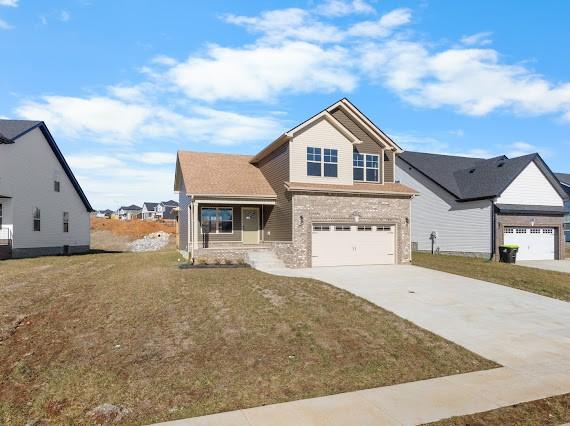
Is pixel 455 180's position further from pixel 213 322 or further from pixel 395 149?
pixel 213 322

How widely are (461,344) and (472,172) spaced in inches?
955

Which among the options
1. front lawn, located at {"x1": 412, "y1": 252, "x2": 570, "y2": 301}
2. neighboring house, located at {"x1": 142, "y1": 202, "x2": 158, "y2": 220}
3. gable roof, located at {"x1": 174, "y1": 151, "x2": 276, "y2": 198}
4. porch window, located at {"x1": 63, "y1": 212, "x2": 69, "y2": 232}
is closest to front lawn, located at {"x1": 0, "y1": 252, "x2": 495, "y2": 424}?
front lawn, located at {"x1": 412, "y1": 252, "x2": 570, "y2": 301}

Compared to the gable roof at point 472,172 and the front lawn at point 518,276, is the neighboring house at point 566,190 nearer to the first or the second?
the gable roof at point 472,172

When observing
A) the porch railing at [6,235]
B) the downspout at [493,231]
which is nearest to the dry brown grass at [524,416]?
the downspout at [493,231]

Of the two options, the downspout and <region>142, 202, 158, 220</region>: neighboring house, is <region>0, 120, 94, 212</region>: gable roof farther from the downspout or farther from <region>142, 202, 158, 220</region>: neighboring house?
<region>142, 202, 158, 220</region>: neighboring house

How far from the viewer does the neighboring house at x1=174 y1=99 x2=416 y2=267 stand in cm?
2056

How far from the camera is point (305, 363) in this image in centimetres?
792

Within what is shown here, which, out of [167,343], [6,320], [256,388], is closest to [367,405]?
[256,388]

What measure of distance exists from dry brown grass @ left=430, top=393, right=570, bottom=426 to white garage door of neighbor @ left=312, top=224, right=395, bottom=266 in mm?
14439

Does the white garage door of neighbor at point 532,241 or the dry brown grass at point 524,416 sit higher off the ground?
the white garage door of neighbor at point 532,241

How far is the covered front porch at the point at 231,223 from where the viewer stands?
22.2 metres

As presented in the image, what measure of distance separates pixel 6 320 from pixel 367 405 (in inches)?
357

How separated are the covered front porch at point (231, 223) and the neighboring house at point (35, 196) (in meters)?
10.4

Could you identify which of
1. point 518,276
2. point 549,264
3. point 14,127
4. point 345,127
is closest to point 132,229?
point 14,127
